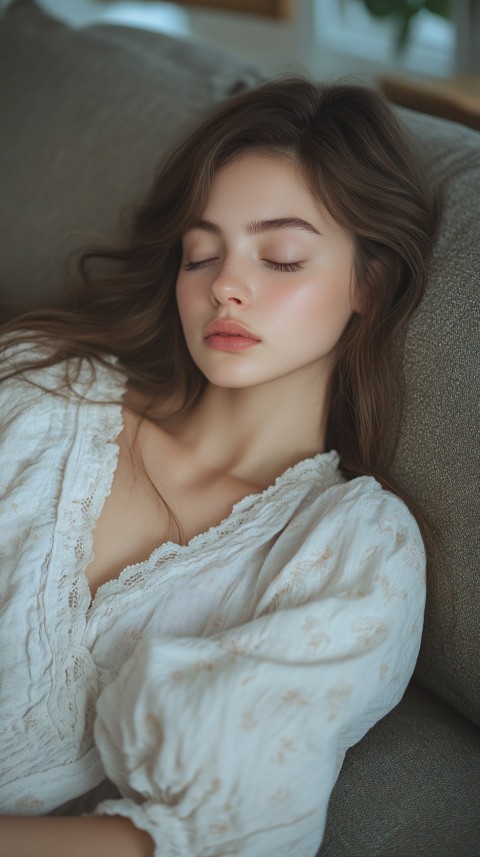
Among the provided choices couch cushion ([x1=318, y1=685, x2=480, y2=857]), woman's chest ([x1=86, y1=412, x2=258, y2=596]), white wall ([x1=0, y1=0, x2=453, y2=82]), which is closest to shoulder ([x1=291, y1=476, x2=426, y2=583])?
woman's chest ([x1=86, y1=412, x2=258, y2=596])

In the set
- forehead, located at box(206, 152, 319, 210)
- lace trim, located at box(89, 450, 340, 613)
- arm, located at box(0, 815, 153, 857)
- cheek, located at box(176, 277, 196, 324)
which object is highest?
forehead, located at box(206, 152, 319, 210)

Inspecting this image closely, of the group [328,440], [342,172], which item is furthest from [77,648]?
[342,172]

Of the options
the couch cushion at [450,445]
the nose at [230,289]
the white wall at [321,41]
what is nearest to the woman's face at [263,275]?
the nose at [230,289]

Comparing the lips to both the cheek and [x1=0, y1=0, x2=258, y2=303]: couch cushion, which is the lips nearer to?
the cheek

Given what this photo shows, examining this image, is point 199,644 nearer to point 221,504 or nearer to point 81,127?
point 221,504

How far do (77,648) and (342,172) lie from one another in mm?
753

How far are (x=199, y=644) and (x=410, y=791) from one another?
15.1 inches

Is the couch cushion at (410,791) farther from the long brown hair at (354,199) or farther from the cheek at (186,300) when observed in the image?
the cheek at (186,300)

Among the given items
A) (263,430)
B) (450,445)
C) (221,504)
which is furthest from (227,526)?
(450,445)

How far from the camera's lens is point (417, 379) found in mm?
1275

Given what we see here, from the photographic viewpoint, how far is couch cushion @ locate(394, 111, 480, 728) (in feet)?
3.90

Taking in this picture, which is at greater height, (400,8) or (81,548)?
(400,8)

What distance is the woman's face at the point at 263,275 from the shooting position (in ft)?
4.10

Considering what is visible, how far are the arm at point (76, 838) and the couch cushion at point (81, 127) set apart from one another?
1075 millimetres
